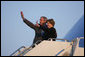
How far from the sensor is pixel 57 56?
15.5ft

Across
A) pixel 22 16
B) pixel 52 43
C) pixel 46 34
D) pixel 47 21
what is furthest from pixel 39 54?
pixel 22 16

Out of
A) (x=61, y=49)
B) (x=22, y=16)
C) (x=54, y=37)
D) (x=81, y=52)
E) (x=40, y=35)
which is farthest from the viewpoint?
(x=22, y=16)

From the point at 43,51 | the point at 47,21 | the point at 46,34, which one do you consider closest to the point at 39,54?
the point at 43,51

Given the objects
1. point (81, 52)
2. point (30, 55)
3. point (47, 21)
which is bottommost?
point (30, 55)

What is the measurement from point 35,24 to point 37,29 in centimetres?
23

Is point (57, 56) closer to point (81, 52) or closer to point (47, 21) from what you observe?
point (81, 52)

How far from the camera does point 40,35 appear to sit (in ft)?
20.9

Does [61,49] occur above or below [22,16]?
below

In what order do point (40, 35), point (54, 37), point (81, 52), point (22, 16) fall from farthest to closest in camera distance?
point (22, 16) → point (40, 35) → point (54, 37) → point (81, 52)

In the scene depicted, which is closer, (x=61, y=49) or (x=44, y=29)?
(x=61, y=49)

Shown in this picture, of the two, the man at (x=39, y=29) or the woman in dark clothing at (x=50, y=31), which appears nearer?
the woman in dark clothing at (x=50, y=31)

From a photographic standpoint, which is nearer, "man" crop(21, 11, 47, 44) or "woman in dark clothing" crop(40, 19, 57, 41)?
"woman in dark clothing" crop(40, 19, 57, 41)

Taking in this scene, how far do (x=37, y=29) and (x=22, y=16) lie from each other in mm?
891

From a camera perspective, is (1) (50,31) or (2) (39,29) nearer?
(1) (50,31)
